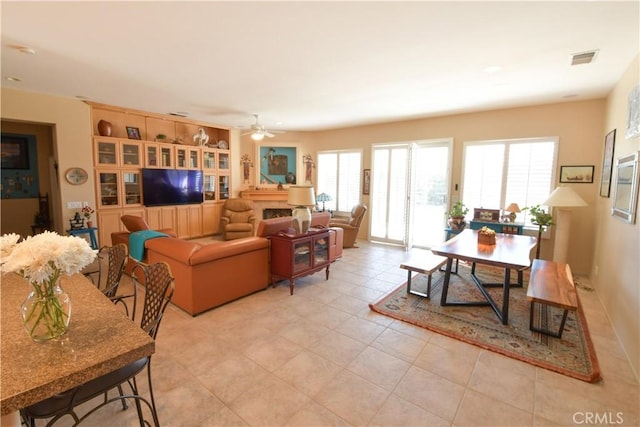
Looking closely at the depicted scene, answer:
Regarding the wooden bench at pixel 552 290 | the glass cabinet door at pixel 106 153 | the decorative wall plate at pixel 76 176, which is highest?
the glass cabinet door at pixel 106 153

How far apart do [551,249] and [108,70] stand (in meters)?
6.87

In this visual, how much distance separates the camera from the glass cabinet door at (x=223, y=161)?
284 inches

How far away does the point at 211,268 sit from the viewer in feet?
10.6

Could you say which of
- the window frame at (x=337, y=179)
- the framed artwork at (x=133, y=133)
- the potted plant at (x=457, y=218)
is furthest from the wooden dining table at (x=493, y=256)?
the framed artwork at (x=133, y=133)

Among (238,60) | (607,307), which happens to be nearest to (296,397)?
(238,60)

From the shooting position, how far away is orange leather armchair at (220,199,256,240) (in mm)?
6605

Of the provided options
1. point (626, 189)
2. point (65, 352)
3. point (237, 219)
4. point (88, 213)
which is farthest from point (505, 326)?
point (88, 213)

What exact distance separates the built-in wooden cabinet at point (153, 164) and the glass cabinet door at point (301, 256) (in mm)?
3842

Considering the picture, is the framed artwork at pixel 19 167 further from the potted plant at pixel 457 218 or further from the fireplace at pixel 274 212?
the potted plant at pixel 457 218

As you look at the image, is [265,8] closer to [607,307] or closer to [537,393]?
[537,393]

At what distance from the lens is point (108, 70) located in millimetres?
3506

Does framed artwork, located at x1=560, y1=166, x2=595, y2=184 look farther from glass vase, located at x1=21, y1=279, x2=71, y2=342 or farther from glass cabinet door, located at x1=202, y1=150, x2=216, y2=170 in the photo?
glass cabinet door, located at x1=202, y1=150, x2=216, y2=170

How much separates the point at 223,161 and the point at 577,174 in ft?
22.8

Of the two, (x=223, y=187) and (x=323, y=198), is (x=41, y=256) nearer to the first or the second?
(x=323, y=198)
